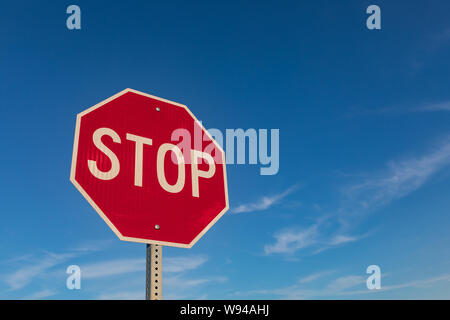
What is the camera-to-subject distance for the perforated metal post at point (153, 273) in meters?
2.91

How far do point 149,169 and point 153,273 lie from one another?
2.60 feet

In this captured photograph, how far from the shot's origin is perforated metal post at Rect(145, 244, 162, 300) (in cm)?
291

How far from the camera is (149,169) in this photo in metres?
3.18

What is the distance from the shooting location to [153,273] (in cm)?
297

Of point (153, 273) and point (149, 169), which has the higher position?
point (149, 169)

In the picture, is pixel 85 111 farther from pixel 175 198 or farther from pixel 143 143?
pixel 175 198

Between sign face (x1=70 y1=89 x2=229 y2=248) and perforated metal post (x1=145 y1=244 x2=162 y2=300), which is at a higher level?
sign face (x1=70 y1=89 x2=229 y2=248)

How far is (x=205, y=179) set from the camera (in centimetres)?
349

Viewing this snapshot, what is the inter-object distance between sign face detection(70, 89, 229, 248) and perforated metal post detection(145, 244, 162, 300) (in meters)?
0.08

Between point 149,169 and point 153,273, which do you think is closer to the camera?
point 153,273

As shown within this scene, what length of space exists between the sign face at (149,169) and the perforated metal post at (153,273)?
78 millimetres
